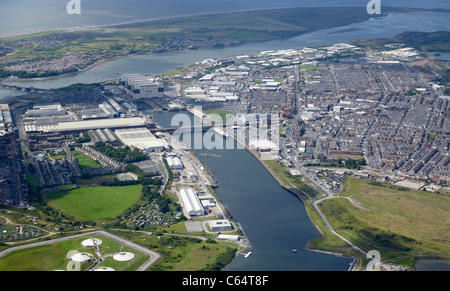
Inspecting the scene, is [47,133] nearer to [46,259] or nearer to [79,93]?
[79,93]

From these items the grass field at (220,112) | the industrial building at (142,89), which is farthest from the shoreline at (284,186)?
the industrial building at (142,89)

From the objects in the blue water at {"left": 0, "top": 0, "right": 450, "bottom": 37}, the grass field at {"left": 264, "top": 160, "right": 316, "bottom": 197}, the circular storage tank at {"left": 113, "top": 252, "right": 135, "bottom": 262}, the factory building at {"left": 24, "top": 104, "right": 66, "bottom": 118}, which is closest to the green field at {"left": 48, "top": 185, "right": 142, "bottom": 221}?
the circular storage tank at {"left": 113, "top": 252, "right": 135, "bottom": 262}

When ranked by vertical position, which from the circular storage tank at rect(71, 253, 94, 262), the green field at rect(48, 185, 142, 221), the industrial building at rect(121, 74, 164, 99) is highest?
the industrial building at rect(121, 74, 164, 99)

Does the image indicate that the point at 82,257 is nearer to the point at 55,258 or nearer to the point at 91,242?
the point at 55,258

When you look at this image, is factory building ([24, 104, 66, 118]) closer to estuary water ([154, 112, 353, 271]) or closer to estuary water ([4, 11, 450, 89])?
estuary water ([4, 11, 450, 89])

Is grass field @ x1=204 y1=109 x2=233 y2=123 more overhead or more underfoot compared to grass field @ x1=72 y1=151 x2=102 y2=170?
more overhead

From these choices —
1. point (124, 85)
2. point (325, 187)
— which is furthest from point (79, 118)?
point (325, 187)
